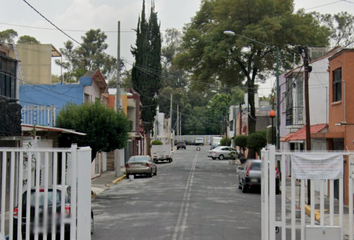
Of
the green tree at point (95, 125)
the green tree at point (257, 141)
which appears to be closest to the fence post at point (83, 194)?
the green tree at point (95, 125)

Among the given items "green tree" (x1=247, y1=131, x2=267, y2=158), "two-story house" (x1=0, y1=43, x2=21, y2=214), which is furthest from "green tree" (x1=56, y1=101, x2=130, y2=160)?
"green tree" (x1=247, y1=131, x2=267, y2=158)

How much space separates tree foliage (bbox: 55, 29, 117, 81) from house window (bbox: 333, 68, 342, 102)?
51664 mm

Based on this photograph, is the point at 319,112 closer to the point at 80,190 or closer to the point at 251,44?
the point at 251,44

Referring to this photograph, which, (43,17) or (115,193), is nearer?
(43,17)

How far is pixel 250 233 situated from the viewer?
12.5 metres

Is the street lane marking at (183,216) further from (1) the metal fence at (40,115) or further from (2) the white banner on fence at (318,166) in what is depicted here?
(1) the metal fence at (40,115)

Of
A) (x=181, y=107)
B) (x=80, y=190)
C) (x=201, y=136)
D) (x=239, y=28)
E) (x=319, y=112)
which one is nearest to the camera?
(x=80, y=190)

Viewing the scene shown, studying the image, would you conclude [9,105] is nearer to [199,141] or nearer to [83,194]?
[83,194]

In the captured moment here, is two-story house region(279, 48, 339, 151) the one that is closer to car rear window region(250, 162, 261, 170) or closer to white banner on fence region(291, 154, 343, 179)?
car rear window region(250, 162, 261, 170)

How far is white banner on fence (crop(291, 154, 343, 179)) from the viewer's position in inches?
324

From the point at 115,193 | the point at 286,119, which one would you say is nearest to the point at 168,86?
the point at 286,119

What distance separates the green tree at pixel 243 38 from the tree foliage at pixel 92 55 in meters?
29.8

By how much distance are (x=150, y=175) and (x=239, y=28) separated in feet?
45.7

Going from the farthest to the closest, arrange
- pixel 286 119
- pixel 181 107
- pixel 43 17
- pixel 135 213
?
pixel 181 107
pixel 286 119
pixel 43 17
pixel 135 213
